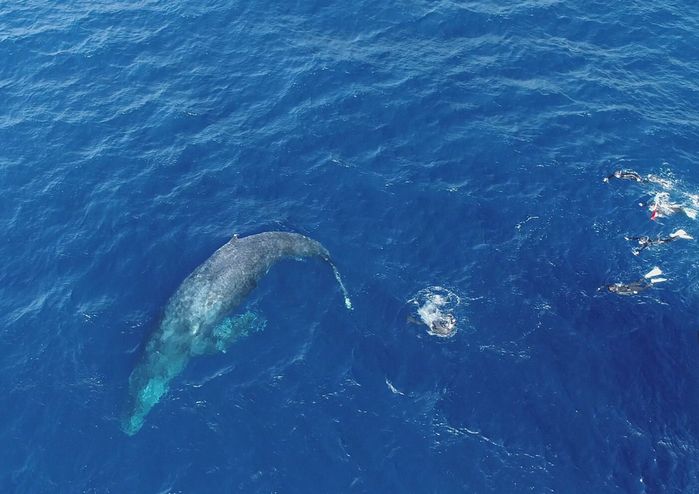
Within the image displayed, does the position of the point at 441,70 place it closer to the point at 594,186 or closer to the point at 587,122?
the point at 587,122

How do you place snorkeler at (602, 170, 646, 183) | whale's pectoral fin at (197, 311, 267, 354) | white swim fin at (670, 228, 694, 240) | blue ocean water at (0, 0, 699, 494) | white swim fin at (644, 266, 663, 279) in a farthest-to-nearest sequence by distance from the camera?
snorkeler at (602, 170, 646, 183)
white swim fin at (670, 228, 694, 240)
white swim fin at (644, 266, 663, 279)
whale's pectoral fin at (197, 311, 267, 354)
blue ocean water at (0, 0, 699, 494)

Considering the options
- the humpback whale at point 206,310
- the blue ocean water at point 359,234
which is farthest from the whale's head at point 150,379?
the blue ocean water at point 359,234

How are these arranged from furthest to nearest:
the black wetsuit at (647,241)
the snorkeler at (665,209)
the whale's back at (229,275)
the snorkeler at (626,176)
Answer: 1. the snorkeler at (626,176)
2. the snorkeler at (665,209)
3. the black wetsuit at (647,241)
4. the whale's back at (229,275)

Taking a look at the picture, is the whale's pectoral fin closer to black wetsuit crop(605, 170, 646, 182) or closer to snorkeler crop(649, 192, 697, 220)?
black wetsuit crop(605, 170, 646, 182)

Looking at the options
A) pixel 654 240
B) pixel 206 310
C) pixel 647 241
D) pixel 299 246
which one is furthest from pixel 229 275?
pixel 654 240

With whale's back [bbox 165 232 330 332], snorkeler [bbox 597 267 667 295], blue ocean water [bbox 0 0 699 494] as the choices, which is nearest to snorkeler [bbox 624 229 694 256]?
blue ocean water [bbox 0 0 699 494]

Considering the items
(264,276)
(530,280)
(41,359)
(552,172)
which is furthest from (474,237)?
(41,359)

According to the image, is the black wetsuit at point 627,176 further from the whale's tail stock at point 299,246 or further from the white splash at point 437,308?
the whale's tail stock at point 299,246
